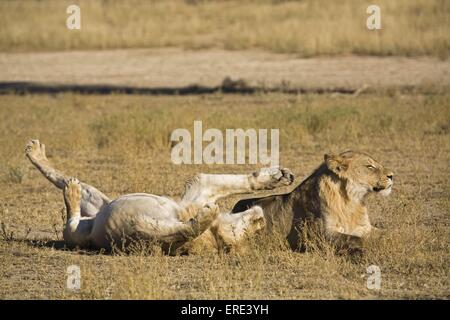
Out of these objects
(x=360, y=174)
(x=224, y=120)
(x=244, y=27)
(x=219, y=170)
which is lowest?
(x=219, y=170)

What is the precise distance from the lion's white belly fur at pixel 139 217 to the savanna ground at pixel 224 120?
7.3 inches

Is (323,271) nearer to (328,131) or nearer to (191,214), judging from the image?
(191,214)

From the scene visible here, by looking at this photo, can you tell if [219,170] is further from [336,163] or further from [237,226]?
[237,226]

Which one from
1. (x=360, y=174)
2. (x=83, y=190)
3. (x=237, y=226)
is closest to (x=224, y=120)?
(x=83, y=190)

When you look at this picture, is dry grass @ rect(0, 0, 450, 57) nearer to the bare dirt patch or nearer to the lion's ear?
the bare dirt patch

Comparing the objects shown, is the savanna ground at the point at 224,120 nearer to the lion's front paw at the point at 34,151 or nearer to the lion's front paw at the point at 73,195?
the lion's front paw at the point at 73,195

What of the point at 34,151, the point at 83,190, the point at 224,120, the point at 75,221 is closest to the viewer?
the point at 75,221

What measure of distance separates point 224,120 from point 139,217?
7803 millimetres

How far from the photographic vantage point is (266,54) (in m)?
23.8

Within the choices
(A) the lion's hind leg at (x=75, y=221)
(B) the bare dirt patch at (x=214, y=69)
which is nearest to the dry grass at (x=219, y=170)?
(A) the lion's hind leg at (x=75, y=221)

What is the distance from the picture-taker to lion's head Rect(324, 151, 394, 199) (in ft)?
25.3

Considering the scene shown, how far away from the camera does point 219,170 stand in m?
12.0

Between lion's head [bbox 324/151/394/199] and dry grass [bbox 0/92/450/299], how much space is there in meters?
0.38
